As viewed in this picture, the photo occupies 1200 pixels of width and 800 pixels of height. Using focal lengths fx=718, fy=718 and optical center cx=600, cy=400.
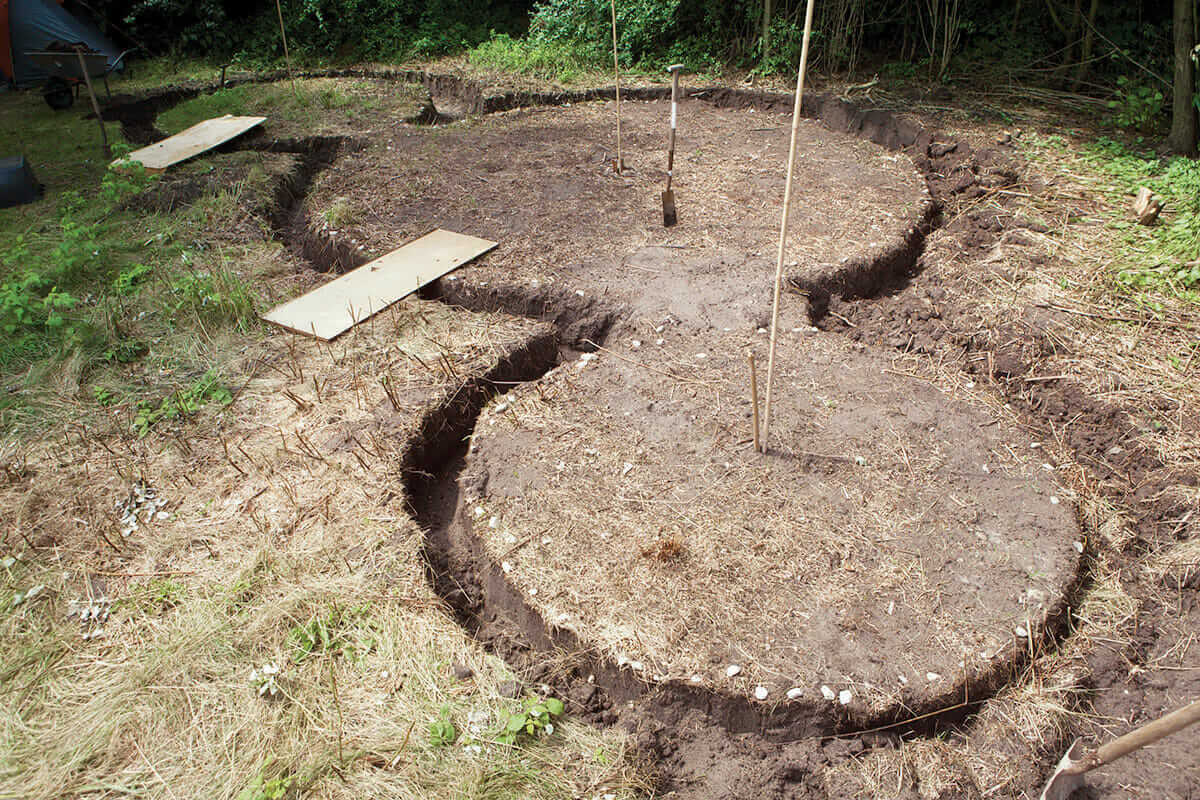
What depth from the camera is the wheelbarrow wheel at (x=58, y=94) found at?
814 centimetres

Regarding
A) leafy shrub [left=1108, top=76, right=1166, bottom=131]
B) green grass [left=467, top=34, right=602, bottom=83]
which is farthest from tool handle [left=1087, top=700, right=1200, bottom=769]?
green grass [left=467, top=34, right=602, bottom=83]

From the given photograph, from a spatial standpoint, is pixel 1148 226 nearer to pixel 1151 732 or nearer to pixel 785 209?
pixel 785 209

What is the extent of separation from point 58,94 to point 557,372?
8196mm

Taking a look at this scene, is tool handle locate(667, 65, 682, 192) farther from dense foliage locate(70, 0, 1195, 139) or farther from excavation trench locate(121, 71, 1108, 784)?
dense foliage locate(70, 0, 1195, 139)

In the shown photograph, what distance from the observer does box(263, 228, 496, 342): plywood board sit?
3.98 meters

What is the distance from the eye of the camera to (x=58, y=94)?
816 centimetres

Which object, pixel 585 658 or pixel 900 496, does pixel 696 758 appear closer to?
pixel 585 658

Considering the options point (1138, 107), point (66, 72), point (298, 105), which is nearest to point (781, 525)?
point (1138, 107)

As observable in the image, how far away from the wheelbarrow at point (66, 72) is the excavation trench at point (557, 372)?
84.6 inches

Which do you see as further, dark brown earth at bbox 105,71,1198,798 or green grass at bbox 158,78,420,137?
green grass at bbox 158,78,420,137

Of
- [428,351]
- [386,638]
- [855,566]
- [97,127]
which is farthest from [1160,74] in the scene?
[97,127]

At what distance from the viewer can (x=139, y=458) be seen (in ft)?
10.5

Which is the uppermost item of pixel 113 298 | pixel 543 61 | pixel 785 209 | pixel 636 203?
pixel 543 61

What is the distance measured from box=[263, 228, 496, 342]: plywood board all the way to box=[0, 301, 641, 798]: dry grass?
0.52 meters
